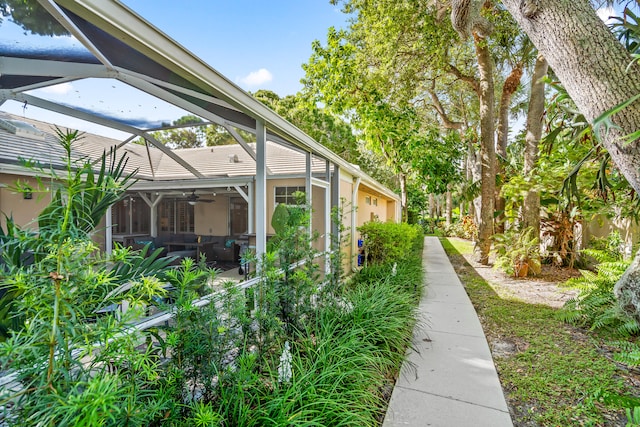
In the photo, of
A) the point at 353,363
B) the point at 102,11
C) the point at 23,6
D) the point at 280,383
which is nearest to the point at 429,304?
the point at 353,363

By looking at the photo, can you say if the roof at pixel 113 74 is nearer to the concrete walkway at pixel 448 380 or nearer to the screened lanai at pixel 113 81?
the screened lanai at pixel 113 81

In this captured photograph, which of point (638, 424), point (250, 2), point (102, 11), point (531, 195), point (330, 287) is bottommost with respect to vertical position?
point (638, 424)

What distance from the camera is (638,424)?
2.12 meters

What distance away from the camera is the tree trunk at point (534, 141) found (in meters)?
8.05

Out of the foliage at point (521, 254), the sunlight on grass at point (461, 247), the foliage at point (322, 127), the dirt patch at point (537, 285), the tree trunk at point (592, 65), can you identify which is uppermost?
the foliage at point (322, 127)

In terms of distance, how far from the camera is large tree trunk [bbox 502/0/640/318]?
288cm

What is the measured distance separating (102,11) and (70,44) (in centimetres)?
167

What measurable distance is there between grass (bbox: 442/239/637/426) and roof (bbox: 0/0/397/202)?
431cm

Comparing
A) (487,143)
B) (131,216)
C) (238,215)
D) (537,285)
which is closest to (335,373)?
(537,285)

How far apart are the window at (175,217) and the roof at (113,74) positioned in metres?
7.73

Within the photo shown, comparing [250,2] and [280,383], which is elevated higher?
[250,2]

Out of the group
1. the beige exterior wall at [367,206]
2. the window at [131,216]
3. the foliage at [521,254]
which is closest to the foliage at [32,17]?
the beige exterior wall at [367,206]

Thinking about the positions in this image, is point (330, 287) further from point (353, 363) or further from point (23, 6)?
point (23, 6)

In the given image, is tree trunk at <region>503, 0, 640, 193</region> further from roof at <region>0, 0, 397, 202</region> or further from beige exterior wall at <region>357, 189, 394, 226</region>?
beige exterior wall at <region>357, 189, 394, 226</region>
